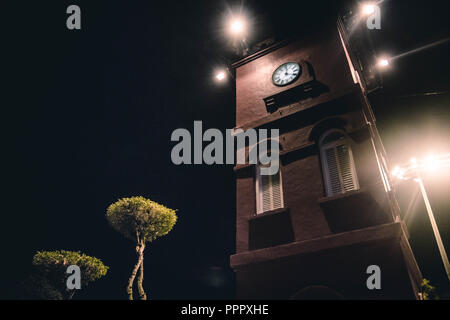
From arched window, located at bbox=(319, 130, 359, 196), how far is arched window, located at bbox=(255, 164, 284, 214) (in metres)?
1.41

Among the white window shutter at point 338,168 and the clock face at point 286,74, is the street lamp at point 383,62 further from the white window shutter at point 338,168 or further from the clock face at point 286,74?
the white window shutter at point 338,168

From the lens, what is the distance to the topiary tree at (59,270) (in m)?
Result: 18.5

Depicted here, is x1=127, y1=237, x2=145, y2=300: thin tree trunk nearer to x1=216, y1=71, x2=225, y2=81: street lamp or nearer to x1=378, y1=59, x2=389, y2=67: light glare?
x1=216, y1=71, x2=225, y2=81: street lamp

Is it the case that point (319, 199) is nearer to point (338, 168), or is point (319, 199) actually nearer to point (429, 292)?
point (338, 168)

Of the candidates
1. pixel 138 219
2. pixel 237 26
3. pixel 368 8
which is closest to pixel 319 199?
pixel 237 26

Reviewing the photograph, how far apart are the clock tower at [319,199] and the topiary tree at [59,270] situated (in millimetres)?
13794

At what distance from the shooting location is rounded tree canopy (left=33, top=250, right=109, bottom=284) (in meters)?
18.9

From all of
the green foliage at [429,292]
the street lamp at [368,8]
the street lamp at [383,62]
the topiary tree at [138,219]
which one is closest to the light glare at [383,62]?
the street lamp at [383,62]

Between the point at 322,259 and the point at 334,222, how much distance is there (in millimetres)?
955

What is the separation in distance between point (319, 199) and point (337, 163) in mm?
1282

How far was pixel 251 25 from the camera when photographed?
12969 millimetres
